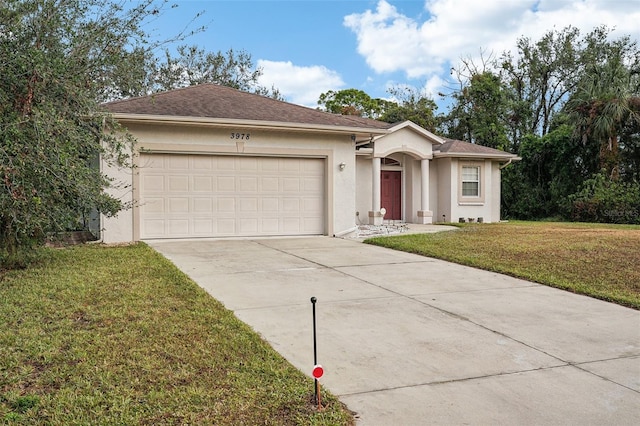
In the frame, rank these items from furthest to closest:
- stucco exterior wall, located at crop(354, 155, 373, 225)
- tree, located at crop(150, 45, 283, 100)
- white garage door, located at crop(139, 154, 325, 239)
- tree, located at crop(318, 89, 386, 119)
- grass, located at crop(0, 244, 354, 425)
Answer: tree, located at crop(318, 89, 386, 119), tree, located at crop(150, 45, 283, 100), stucco exterior wall, located at crop(354, 155, 373, 225), white garage door, located at crop(139, 154, 325, 239), grass, located at crop(0, 244, 354, 425)

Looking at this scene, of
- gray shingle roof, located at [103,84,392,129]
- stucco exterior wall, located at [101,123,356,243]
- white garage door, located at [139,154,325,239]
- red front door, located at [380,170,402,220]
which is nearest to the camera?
stucco exterior wall, located at [101,123,356,243]

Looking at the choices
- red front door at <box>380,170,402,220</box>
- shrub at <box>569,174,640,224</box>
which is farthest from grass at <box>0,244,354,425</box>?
shrub at <box>569,174,640,224</box>

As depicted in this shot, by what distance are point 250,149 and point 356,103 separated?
1038 inches

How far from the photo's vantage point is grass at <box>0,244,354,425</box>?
3.37 meters

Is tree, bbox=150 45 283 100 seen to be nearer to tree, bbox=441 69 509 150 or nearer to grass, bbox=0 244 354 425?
tree, bbox=441 69 509 150

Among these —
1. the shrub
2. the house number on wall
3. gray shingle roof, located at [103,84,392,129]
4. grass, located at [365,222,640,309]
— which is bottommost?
grass, located at [365,222,640,309]

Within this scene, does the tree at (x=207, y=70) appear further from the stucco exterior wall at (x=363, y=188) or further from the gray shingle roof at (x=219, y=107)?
the gray shingle roof at (x=219, y=107)

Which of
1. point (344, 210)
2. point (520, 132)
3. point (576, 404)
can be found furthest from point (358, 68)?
point (576, 404)

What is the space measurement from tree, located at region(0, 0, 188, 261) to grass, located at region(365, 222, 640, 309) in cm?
662

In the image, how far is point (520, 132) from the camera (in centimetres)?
3281

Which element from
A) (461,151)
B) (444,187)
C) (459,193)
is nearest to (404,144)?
(461,151)

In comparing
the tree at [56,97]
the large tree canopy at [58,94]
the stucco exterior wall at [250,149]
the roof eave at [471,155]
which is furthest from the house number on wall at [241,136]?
the roof eave at [471,155]

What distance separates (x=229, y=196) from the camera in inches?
533

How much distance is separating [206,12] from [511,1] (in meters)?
19.2
